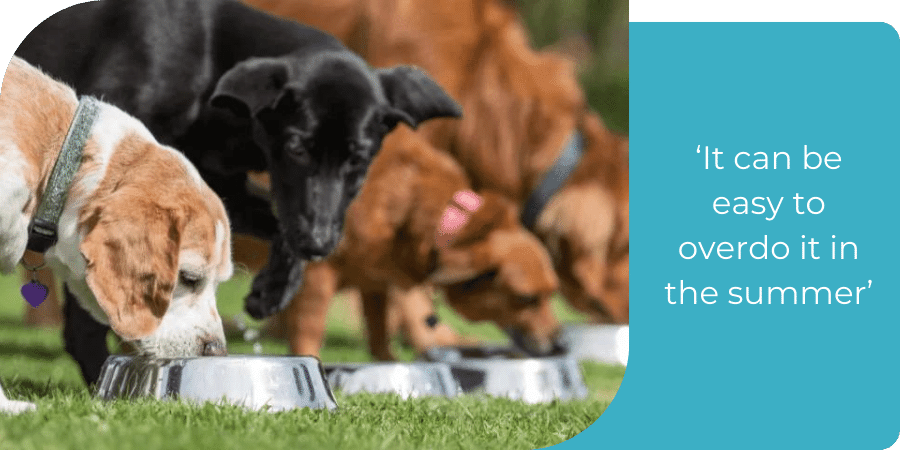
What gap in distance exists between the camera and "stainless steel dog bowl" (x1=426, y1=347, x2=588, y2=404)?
10.3 ft

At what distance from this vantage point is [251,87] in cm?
266

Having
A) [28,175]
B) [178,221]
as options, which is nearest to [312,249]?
[178,221]

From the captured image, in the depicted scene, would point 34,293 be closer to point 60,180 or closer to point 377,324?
point 60,180

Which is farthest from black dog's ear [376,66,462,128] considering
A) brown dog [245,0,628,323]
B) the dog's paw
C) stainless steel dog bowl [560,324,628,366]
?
stainless steel dog bowl [560,324,628,366]

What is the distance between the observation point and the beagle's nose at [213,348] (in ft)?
7.63

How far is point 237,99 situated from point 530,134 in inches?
96.7

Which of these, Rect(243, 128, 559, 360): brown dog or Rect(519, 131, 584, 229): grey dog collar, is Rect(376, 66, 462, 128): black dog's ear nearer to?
Rect(243, 128, 559, 360): brown dog

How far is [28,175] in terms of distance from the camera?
6.63ft

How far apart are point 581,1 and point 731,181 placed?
2.25 meters

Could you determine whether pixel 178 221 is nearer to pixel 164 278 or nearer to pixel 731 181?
pixel 164 278

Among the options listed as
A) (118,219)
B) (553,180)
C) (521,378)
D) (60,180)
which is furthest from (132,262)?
(553,180)

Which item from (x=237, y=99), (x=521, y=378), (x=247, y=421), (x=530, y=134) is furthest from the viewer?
(x=530, y=134)

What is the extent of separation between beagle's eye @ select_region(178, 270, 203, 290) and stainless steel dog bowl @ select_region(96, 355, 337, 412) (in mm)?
163

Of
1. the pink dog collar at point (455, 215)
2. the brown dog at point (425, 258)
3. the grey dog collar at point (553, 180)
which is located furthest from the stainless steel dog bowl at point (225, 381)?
the grey dog collar at point (553, 180)
